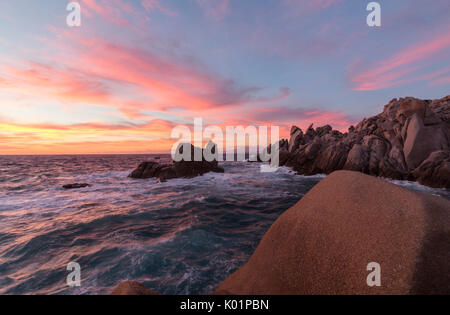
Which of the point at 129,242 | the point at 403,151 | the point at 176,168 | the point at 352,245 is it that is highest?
the point at 403,151

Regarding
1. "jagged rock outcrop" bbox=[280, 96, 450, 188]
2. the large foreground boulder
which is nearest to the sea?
the large foreground boulder

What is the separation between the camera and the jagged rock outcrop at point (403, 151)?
2275 centimetres

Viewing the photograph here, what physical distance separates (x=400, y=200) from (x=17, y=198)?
26970 mm

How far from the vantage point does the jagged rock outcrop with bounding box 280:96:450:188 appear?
74.6ft

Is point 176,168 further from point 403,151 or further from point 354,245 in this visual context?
point 403,151

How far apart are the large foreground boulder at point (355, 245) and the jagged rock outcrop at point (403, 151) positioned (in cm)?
2711

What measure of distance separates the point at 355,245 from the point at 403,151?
35.5 meters

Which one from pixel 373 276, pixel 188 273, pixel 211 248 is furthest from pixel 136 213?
pixel 373 276

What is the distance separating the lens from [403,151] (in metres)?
28.2

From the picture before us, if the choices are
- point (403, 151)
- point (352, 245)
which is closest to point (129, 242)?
point (352, 245)

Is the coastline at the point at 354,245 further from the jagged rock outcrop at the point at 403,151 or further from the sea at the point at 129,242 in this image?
the jagged rock outcrop at the point at 403,151

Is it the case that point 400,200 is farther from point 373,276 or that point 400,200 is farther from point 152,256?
point 152,256
